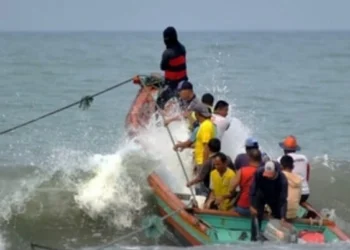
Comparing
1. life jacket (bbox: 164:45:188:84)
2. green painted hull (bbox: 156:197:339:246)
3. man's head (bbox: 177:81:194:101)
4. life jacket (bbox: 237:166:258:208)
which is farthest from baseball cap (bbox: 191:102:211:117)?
life jacket (bbox: 164:45:188:84)

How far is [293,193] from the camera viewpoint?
41.6ft

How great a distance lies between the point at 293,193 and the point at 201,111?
188 centimetres

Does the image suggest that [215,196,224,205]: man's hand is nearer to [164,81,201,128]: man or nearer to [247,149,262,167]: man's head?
[247,149,262,167]: man's head

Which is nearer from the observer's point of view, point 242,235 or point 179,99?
point 242,235

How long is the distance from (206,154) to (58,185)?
364 centimetres

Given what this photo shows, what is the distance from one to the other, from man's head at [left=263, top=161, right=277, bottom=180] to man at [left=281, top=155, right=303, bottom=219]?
0.84 metres

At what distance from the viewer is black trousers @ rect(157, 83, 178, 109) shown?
15.5m

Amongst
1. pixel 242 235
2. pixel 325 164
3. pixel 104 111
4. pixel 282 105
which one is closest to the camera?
pixel 242 235

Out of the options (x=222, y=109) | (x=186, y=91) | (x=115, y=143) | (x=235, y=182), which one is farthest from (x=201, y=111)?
(x=115, y=143)

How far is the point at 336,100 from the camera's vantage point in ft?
107

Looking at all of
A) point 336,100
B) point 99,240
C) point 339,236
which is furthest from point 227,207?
point 336,100

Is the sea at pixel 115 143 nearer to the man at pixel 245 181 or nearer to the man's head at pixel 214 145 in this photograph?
the man at pixel 245 181

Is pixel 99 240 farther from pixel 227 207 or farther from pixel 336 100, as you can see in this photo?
pixel 336 100

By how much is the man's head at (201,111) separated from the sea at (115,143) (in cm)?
132
